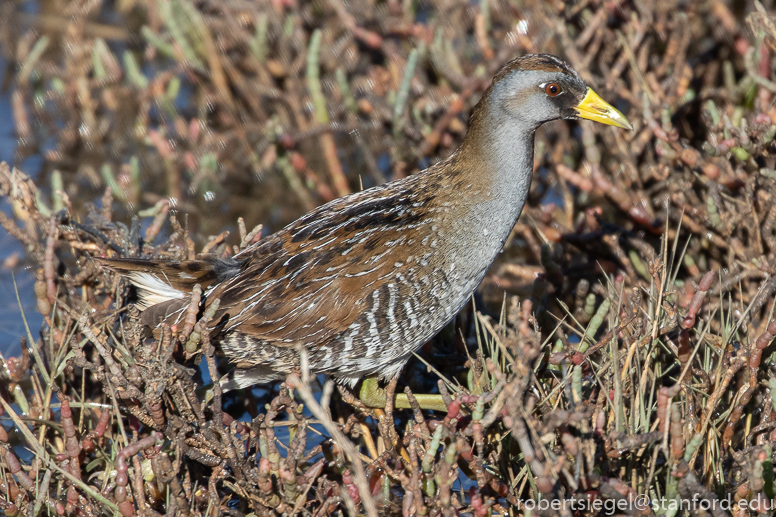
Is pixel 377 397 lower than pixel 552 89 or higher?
lower

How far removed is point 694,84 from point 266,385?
2.69 meters

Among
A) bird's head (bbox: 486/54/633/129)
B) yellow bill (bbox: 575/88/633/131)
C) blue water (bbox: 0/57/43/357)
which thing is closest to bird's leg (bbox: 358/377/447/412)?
bird's head (bbox: 486/54/633/129)

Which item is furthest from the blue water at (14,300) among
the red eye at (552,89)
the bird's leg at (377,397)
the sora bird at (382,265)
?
the red eye at (552,89)

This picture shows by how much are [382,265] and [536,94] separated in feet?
2.55

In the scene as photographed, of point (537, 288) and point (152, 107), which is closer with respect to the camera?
point (537, 288)

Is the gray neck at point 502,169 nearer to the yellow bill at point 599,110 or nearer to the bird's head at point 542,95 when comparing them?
the bird's head at point 542,95

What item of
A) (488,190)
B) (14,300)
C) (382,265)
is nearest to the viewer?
(382,265)

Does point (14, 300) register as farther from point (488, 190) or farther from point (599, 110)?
point (599, 110)

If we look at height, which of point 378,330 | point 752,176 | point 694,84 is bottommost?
point 378,330

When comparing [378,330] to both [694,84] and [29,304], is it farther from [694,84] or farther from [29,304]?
[694,84]

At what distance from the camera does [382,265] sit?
9.16ft

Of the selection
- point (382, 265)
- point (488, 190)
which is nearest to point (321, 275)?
point (382, 265)

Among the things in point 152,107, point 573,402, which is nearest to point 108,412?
Answer: point 573,402

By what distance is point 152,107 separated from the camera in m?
5.38
